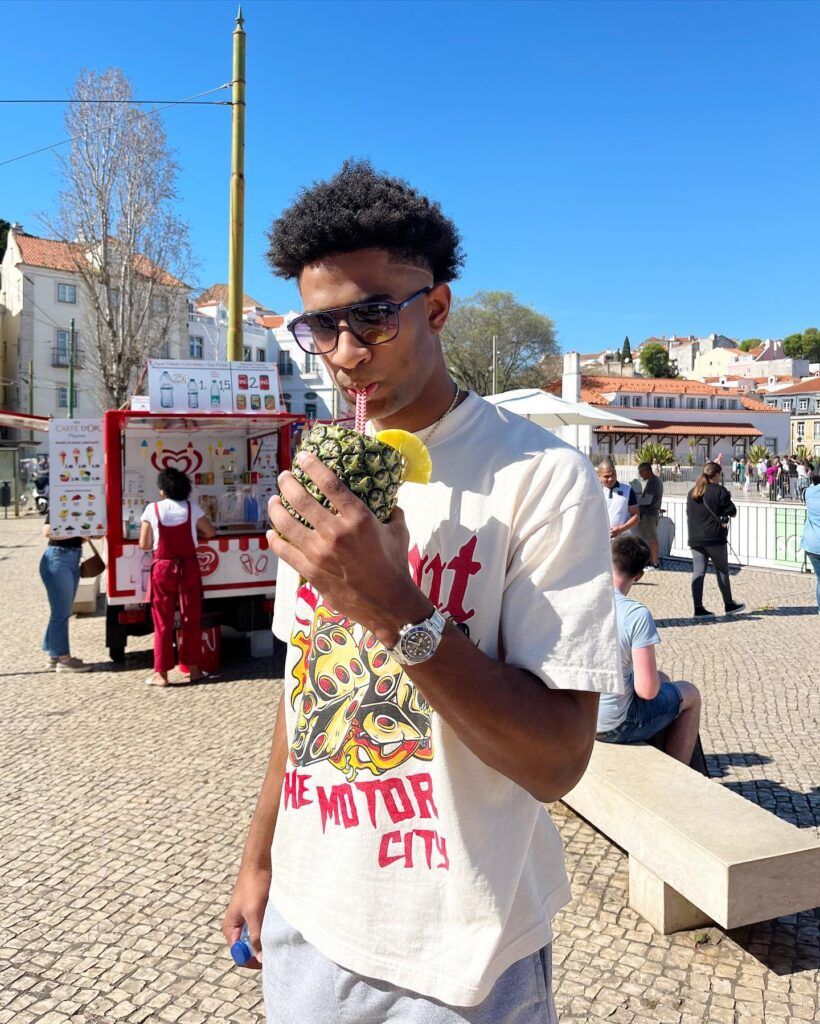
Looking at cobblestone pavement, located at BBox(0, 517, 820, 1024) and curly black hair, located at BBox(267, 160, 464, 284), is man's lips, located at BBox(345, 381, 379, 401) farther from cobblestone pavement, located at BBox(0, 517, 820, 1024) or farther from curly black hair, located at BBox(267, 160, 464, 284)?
cobblestone pavement, located at BBox(0, 517, 820, 1024)

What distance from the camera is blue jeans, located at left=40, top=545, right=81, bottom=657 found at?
7.64m

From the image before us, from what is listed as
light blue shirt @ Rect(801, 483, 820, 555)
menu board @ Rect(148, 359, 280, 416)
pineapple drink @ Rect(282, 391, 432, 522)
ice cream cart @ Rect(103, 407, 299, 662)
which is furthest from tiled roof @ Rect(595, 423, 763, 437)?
pineapple drink @ Rect(282, 391, 432, 522)

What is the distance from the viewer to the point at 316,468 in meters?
1.05

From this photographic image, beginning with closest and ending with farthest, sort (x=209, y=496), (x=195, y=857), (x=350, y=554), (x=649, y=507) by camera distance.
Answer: (x=350, y=554), (x=195, y=857), (x=209, y=496), (x=649, y=507)

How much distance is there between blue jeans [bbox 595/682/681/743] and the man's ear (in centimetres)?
336

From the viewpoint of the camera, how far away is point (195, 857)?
13.6 ft

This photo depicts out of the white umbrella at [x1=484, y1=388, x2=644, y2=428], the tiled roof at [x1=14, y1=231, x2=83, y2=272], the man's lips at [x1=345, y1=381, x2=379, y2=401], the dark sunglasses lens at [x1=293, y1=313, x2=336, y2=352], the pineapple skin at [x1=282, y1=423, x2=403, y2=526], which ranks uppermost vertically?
the tiled roof at [x1=14, y1=231, x2=83, y2=272]

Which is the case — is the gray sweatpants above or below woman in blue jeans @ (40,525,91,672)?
above

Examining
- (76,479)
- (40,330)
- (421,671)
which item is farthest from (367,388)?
(40,330)

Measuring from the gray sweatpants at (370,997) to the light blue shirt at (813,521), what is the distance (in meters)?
8.18

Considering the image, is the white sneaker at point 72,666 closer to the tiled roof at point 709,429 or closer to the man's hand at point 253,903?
the man's hand at point 253,903

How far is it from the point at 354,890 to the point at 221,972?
235cm

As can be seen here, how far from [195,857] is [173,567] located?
11.4ft

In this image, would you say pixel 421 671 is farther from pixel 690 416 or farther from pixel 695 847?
pixel 690 416
